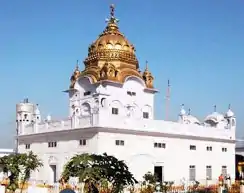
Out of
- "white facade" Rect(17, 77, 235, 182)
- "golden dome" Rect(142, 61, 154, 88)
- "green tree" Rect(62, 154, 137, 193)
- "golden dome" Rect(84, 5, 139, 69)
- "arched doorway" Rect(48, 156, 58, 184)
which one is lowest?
"arched doorway" Rect(48, 156, 58, 184)

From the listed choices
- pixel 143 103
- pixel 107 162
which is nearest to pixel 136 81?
pixel 143 103

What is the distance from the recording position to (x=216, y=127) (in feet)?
115

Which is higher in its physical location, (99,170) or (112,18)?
(112,18)

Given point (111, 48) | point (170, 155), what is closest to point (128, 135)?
point (170, 155)

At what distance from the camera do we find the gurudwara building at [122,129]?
1089 inches

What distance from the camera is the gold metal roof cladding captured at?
31797mm

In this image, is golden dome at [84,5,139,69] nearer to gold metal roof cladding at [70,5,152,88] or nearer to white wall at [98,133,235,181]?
gold metal roof cladding at [70,5,152,88]

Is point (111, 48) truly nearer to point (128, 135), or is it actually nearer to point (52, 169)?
point (128, 135)

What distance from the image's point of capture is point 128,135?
28.0 metres

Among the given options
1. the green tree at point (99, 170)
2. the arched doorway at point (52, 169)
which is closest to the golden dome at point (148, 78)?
the arched doorway at point (52, 169)

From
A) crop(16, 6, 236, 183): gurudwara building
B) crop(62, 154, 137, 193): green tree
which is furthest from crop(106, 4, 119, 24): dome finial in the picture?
crop(62, 154, 137, 193): green tree

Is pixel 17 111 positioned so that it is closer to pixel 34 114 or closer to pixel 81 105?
pixel 34 114

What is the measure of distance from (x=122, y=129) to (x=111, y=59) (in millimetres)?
7306

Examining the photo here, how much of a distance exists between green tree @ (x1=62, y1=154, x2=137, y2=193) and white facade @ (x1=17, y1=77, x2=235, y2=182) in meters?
13.1
